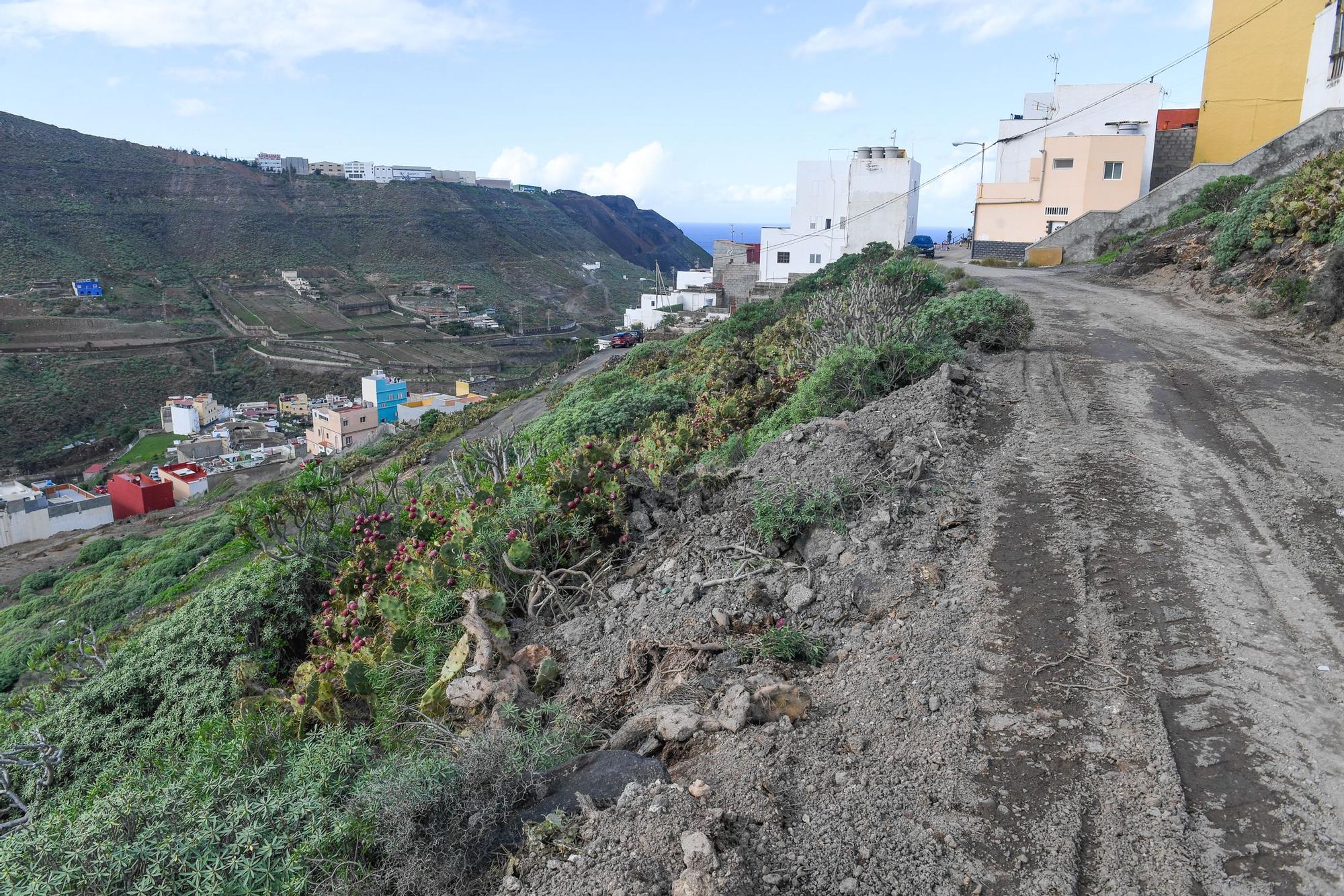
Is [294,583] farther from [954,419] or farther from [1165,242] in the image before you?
[1165,242]

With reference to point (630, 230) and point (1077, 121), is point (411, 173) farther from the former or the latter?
point (1077, 121)

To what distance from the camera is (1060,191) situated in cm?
2494

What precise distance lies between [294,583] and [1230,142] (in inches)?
1065

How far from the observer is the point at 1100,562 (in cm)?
406

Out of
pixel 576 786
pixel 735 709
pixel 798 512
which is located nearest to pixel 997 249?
pixel 798 512

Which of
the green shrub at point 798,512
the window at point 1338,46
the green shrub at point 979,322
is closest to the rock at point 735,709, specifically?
the green shrub at point 798,512

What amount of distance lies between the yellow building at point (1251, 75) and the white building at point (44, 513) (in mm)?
36578

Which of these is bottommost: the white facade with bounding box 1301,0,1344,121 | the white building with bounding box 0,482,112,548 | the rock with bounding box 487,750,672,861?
the white building with bounding box 0,482,112,548

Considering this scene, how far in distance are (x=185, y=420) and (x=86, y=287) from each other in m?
24.3

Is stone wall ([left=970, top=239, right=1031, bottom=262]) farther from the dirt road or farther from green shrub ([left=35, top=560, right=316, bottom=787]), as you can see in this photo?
green shrub ([left=35, top=560, right=316, bottom=787])

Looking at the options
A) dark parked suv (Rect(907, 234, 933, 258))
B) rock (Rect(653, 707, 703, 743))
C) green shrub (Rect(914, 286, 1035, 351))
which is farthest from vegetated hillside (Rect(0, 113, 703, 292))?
rock (Rect(653, 707, 703, 743))

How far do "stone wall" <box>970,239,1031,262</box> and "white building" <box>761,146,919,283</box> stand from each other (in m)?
4.09

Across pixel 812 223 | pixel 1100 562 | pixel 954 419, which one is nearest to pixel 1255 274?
pixel 954 419

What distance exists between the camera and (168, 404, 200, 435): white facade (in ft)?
128
